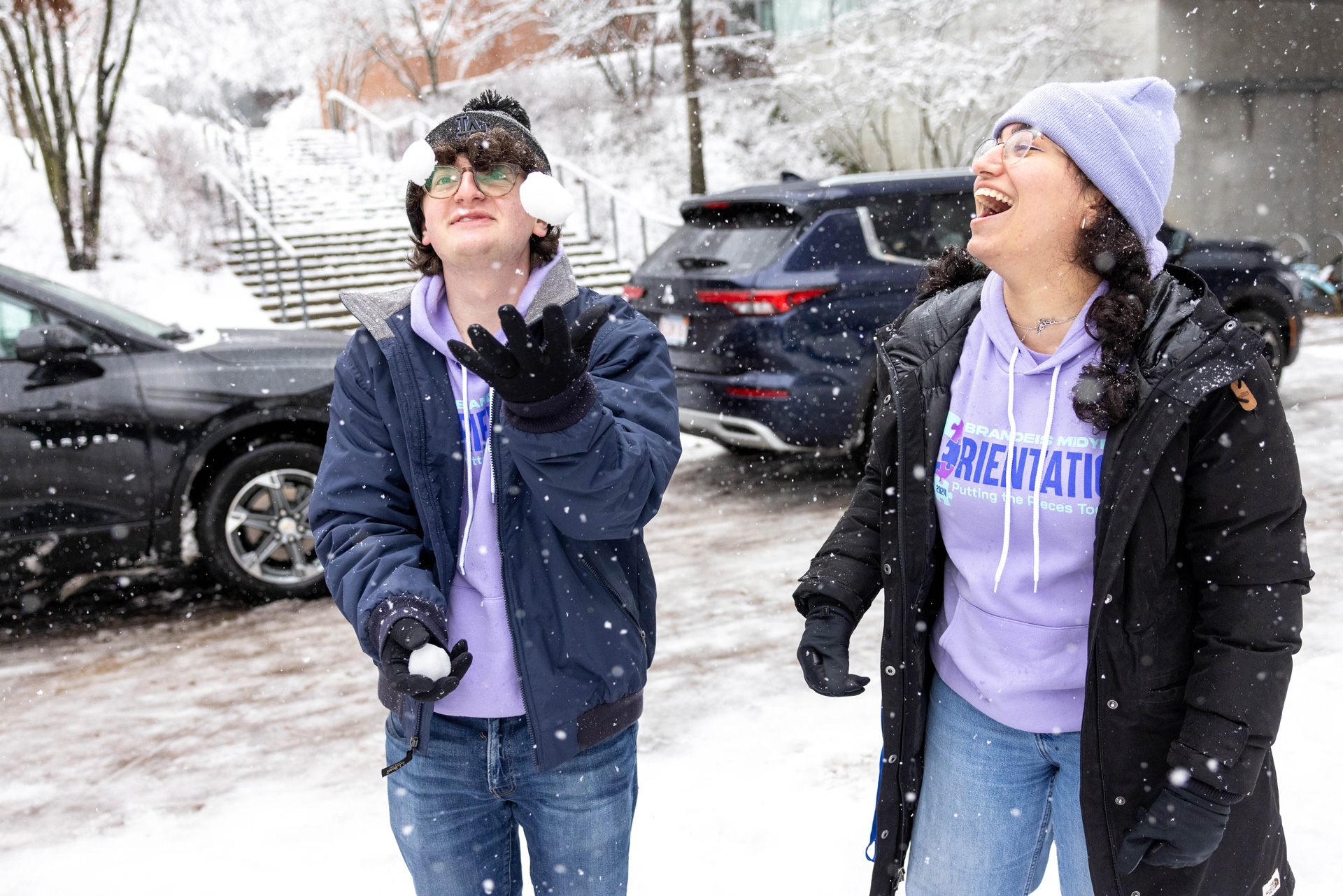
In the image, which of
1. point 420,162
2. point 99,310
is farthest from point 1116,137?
point 99,310

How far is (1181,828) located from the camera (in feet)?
5.48

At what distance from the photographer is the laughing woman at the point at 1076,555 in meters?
1.71

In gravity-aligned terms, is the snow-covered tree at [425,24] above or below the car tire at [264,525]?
above

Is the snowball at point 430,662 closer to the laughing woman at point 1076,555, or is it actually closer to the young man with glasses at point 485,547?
the young man with glasses at point 485,547

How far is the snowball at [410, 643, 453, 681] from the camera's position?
1.65m

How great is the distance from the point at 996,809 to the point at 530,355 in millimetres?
1218

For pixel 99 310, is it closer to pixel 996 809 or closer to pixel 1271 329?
pixel 996 809

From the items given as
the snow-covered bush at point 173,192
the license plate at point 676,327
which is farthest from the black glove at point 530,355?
the snow-covered bush at point 173,192

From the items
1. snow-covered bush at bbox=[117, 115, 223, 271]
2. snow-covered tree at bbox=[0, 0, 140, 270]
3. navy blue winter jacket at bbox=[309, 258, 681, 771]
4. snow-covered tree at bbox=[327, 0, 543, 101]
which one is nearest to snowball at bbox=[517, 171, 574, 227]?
navy blue winter jacket at bbox=[309, 258, 681, 771]

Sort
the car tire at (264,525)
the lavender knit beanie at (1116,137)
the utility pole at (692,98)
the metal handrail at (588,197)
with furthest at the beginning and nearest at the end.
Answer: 1. the utility pole at (692,98)
2. the metal handrail at (588,197)
3. the car tire at (264,525)
4. the lavender knit beanie at (1116,137)

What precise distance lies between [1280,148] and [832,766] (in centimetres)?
1838

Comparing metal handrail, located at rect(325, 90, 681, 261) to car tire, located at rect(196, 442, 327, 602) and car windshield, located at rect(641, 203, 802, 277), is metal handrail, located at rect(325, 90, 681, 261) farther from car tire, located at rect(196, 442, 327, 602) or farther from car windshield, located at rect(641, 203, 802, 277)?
car tire, located at rect(196, 442, 327, 602)

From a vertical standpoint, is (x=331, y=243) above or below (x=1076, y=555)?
above

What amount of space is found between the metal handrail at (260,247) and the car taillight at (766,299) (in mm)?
6488
